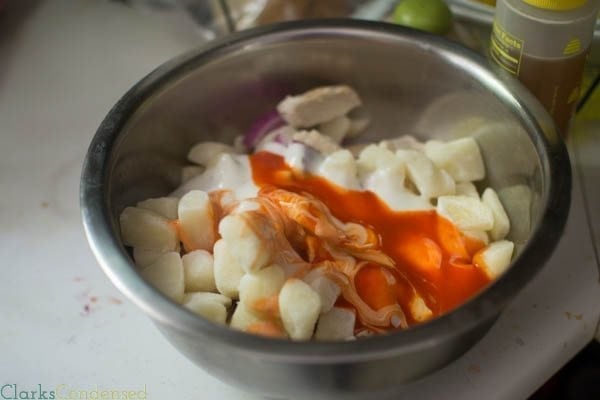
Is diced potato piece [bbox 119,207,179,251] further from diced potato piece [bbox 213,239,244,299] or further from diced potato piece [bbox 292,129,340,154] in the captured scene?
diced potato piece [bbox 292,129,340,154]

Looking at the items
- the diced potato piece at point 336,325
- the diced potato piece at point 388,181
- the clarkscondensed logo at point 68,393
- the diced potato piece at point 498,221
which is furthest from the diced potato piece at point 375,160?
the clarkscondensed logo at point 68,393

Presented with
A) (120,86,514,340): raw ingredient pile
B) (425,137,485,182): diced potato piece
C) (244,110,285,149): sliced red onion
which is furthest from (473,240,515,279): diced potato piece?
(244,110,285,149): sliced red onion

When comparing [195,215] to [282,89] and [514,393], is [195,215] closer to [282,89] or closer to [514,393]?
[282,89]

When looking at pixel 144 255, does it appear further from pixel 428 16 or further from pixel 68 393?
pixel 428 16

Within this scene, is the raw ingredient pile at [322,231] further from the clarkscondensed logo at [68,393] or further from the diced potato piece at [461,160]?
the clarkscondensed logo at [68,393]

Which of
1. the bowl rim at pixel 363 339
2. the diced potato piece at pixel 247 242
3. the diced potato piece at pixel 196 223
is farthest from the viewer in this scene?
the diced potato piece at pixel 196 223

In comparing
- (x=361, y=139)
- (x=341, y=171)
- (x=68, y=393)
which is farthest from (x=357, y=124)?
(x=68, y=393)
